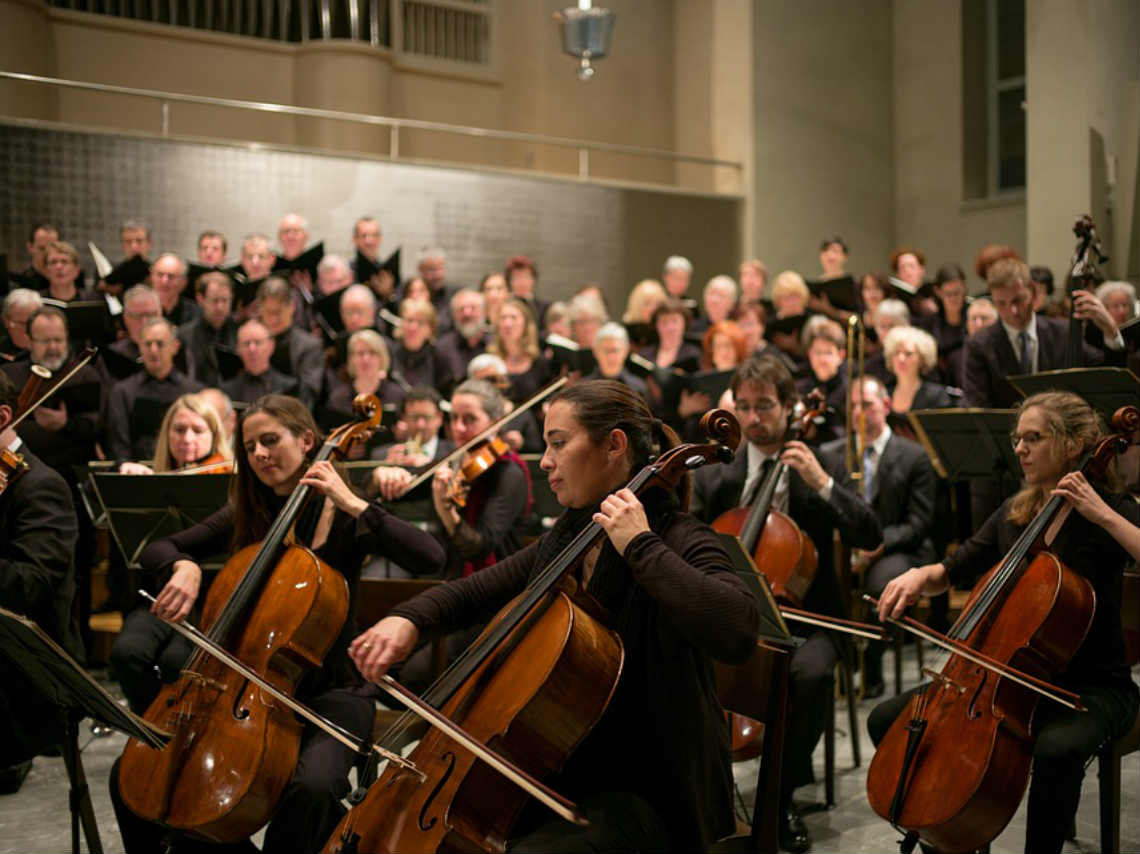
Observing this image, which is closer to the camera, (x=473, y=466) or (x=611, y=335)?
(x=473, y=466)

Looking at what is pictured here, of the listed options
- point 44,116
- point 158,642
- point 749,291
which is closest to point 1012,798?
point 158,642

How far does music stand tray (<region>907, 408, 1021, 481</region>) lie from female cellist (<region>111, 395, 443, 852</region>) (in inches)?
79.9

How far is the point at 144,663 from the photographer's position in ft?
11.5

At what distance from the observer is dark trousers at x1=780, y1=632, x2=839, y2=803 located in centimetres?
324

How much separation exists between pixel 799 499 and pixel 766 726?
1289mm

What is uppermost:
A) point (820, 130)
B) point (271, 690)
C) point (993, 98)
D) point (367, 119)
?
point (993, 98)

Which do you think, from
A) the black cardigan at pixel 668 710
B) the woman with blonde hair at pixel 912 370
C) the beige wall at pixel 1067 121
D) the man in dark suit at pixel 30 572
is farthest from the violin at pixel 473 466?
the beige wall at pixel 1067 121

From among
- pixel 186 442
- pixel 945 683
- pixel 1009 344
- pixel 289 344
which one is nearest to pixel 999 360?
pixel 1009 344

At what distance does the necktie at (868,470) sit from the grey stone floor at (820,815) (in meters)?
0.97

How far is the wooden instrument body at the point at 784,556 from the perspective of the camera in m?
3.29

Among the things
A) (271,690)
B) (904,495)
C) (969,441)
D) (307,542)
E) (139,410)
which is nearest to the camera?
(271,690)

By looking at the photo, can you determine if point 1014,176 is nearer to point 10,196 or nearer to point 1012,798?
point 10,196

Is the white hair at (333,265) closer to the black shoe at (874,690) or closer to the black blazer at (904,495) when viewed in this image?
the black blazer at (904,495)

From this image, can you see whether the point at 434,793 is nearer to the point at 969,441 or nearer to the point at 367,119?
the point at 969,441
